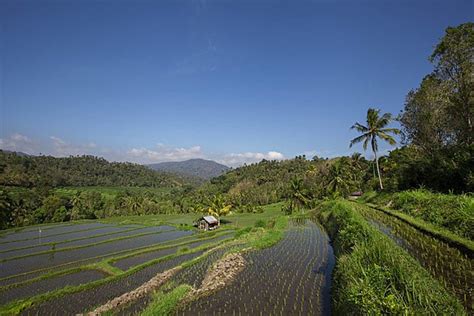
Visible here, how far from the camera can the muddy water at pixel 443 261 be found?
587 cm

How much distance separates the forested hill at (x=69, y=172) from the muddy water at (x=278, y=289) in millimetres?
102039

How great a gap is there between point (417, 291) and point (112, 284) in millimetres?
16500

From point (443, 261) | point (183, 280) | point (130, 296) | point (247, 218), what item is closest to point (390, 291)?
point (443, 261)

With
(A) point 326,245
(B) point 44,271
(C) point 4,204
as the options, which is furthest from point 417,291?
(C) point 4,204

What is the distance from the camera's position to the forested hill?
89669 mm

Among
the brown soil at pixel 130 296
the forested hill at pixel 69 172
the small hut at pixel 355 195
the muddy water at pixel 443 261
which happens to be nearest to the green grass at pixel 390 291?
the muddy water at pixel 443 261

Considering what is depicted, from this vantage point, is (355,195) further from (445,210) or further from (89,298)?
(89,298)

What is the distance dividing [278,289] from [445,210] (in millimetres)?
8990

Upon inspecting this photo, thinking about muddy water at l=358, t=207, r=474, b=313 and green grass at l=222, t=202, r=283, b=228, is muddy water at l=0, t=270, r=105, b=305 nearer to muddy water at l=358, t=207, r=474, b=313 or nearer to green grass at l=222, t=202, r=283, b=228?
muddy water at l=358, t=207, r=474, b=313

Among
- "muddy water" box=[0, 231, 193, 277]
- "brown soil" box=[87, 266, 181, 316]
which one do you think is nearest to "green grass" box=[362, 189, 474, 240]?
"brown soil" box=[87, 266, 181, 316]

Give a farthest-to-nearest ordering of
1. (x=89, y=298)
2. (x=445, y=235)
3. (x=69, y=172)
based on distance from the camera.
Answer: (x=69, y=172) → (x=89, y=298) → (x=445, y=235)

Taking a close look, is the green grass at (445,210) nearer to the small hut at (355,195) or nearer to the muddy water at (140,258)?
the muddy water at (140,258)

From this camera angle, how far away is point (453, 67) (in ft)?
53.1

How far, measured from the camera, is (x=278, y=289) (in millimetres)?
9422
